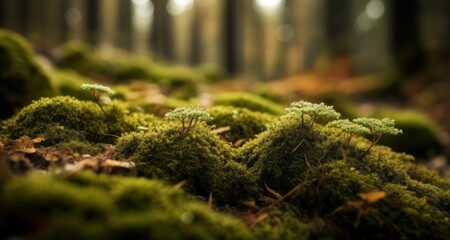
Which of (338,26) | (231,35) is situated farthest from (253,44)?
(231,35)

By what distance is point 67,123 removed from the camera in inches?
115

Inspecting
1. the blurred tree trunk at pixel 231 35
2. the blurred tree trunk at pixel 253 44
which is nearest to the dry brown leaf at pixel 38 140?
the blurred tree trunk at pixel 231 35

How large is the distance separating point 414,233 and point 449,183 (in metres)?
1.18

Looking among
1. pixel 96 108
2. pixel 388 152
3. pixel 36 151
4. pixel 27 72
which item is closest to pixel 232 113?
pixel 96 108

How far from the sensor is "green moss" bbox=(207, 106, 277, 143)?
10.9ft

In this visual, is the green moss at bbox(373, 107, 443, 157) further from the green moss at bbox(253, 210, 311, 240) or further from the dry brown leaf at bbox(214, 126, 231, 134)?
the green moss at bbox(253, 210, 311, 240)

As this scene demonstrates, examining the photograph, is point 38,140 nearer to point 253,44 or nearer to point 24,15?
point 24,15

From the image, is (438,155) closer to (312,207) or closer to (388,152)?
(388,152)

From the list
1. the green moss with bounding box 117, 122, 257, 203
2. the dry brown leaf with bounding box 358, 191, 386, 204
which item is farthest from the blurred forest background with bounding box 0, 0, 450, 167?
the dry brown leaf with bounding box 358, 191, 386, 204

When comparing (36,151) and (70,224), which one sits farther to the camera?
(36,151)

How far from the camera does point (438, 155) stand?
5957mm

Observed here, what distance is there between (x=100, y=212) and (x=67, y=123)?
1.42 meters

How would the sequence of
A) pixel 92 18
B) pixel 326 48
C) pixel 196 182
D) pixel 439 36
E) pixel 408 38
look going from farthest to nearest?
1. pixel 326 48
2. pixel 92 18
3. pixel 439 36
4. pixel 408 38
5. pixel 196 182

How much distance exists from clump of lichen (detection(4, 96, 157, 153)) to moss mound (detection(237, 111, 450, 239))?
1077mm
